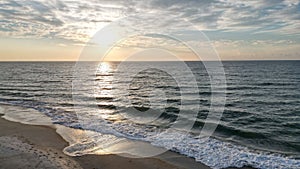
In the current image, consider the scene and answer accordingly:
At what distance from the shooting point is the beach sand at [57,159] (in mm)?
9607

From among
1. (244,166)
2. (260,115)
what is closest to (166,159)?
(244,166)

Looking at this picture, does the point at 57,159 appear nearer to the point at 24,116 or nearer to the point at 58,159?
the point at 58,159

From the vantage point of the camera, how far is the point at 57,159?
34.0 ft

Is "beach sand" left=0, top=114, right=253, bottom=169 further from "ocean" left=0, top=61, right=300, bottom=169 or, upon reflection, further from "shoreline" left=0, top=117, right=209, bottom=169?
"ocean" left=0, top=61, right=300, bottom=169

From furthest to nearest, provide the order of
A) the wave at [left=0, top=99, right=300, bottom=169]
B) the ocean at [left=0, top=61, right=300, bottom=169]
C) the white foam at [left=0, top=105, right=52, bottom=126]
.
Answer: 1. the white foam at [left=0, top=105, right=52, bottom=126]
2. the ocean at [left=0, top=61, right=300, bottom=169]
3. the wave at [left=0, top=99, right=300, bottom=169]

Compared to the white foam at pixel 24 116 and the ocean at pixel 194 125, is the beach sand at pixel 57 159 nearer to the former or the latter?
the ocean at pixel 194 125

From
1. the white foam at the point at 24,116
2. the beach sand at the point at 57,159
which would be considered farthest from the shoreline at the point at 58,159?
the white foam at the point at 24,116

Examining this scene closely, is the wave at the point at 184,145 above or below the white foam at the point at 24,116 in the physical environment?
below

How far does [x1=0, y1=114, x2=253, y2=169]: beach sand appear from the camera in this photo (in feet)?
31.5

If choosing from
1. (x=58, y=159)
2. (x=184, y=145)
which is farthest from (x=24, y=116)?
(x=184, y=145)

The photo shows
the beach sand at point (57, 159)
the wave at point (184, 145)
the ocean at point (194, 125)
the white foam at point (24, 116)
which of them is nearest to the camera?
the beach sand at point (57, 159)

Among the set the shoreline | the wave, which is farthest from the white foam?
the shoreline

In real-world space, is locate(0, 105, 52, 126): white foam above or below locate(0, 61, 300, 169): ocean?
above

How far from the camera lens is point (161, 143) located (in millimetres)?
13789
